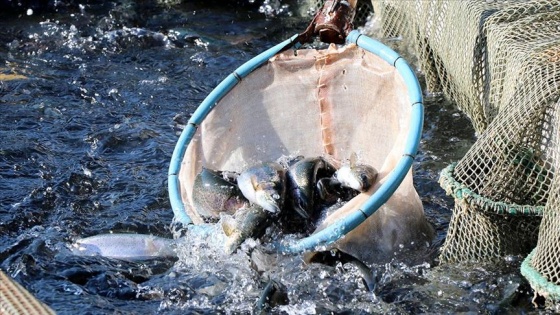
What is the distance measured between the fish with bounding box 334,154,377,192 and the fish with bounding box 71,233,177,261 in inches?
41.2

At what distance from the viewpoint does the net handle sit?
175 inches

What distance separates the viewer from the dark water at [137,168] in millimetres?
4703

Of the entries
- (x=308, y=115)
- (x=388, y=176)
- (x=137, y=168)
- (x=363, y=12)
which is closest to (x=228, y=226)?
(x=388, y=176)

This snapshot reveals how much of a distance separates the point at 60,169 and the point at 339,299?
2.66 m

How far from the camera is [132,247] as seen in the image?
16.6ft

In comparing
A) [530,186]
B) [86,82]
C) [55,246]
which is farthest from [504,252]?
[86,82]

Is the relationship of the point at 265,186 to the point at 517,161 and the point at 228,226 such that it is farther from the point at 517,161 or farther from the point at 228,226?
the point at 517,161

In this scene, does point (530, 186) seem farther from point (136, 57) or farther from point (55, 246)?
point (136, 57)

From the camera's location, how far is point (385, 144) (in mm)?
5527

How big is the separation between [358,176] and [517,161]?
2.69 ft

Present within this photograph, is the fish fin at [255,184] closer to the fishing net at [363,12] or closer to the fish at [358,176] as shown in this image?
the fish at [358,176]

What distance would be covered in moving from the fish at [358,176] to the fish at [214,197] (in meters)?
0.58

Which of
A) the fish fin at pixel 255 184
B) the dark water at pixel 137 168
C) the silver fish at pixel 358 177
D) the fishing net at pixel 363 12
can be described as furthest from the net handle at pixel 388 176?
the fishing net at pixel 363 12

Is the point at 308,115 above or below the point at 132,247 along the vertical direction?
above
